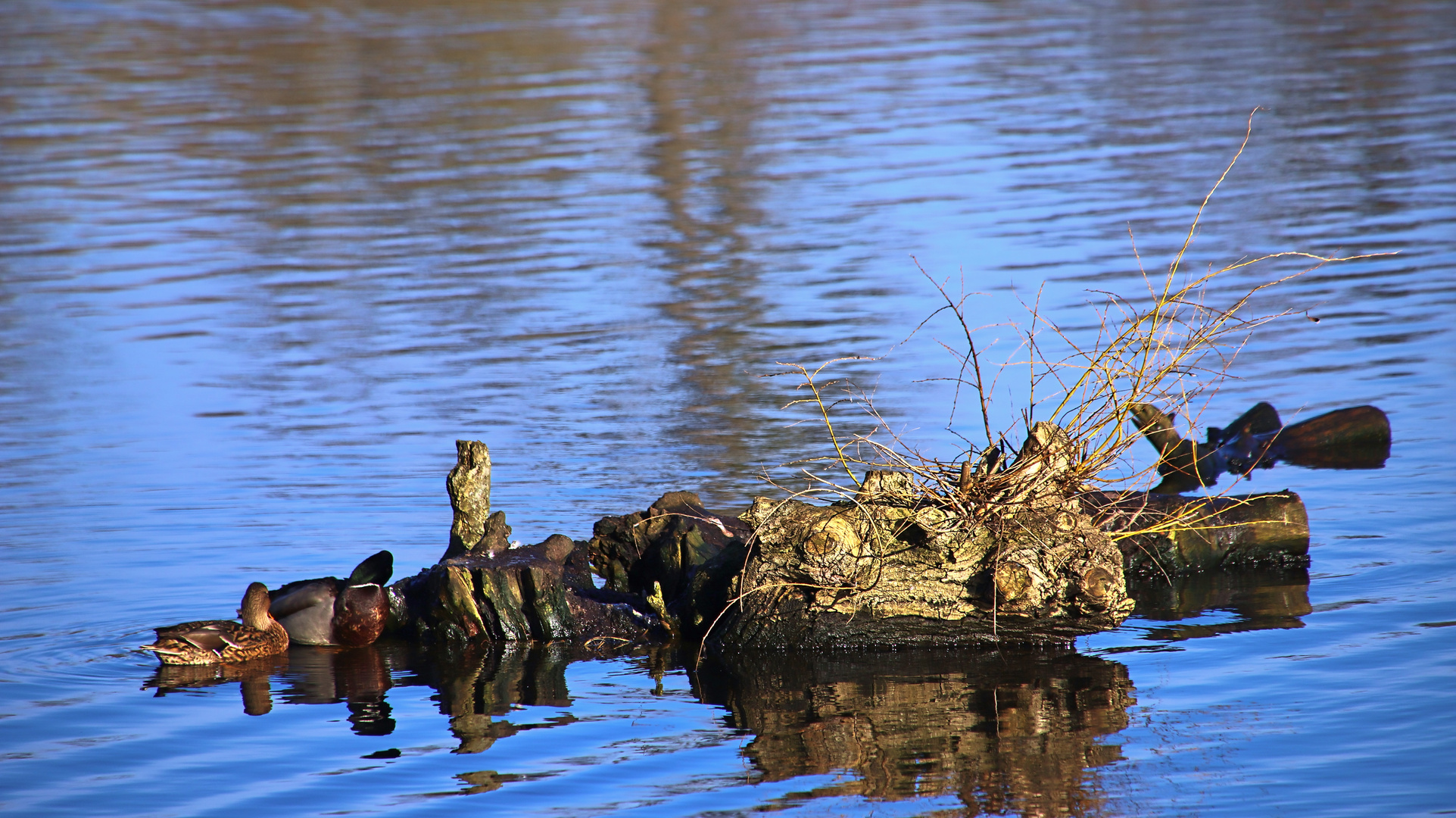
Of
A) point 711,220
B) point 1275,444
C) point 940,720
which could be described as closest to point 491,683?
point 940,720

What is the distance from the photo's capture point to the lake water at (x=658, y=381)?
613 centimetres

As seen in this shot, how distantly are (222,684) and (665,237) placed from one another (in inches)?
487

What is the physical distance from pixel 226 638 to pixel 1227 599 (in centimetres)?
471

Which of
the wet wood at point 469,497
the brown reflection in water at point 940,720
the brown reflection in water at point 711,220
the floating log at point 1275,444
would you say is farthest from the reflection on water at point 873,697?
the brown reflection in water at point 711,220

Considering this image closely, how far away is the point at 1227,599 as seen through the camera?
25.5ft

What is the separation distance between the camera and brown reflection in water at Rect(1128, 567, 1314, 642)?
7359 millimetres

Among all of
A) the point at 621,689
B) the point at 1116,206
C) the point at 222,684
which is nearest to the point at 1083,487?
the point at 621,689

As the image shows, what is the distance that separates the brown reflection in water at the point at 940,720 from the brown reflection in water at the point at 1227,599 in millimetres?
684

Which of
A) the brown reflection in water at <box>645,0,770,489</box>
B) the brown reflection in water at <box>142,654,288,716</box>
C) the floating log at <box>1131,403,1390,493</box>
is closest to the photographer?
the brown reflection in water at <box>142,654,288,716</box>

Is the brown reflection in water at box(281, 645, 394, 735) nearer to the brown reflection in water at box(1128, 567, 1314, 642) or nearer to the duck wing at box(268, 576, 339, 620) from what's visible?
the duck wing at box(268, 576, 339, 620)

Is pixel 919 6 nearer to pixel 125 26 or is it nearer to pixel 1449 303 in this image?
pixel 125 26

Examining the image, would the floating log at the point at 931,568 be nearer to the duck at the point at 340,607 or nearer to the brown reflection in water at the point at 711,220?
the duck at the point at 340,607

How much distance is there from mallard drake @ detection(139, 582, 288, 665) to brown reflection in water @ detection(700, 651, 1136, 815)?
205 centimetres

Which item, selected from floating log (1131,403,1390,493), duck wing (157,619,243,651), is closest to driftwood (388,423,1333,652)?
duck wing (157,619,243,651)
